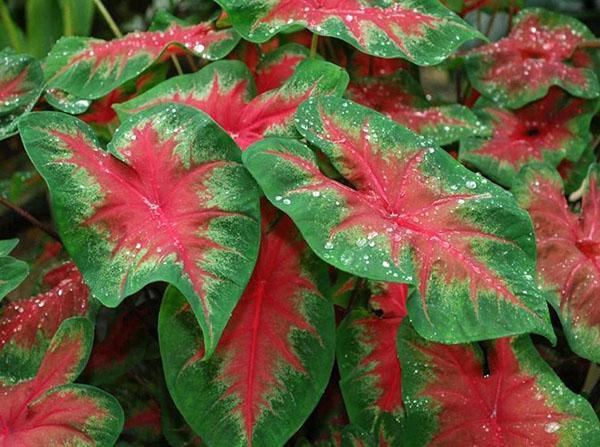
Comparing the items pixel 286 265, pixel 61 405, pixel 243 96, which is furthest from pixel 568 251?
pixel 61 405

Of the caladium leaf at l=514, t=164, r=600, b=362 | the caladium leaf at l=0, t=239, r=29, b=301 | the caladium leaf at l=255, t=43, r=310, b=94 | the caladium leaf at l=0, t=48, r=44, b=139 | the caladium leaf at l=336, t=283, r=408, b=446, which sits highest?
the caladium leaf at l=0, t=48, r=44, b=139

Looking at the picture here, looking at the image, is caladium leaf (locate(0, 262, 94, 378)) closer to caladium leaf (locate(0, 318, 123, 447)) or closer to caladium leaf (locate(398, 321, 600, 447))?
caladium leaf (locate(0, 318, 123, 447))

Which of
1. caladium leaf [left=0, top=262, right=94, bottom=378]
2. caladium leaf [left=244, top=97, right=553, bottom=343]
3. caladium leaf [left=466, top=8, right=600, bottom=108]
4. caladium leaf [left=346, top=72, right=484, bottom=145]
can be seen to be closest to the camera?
caladium leaf [left=244, top=97, right=553, bottom=343]

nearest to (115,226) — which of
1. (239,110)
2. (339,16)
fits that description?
(239,110)

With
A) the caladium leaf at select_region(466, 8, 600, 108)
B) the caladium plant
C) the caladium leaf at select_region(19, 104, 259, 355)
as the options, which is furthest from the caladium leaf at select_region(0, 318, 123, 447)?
the caladium leaf at select_region(466, 8, 600, 108)

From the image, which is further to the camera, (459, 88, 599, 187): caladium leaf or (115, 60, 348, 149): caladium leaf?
(459, 88, 599, 187): caladium leaf

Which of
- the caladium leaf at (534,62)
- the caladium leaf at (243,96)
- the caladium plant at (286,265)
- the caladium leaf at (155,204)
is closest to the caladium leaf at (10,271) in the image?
the caladium plant at (286,265)
